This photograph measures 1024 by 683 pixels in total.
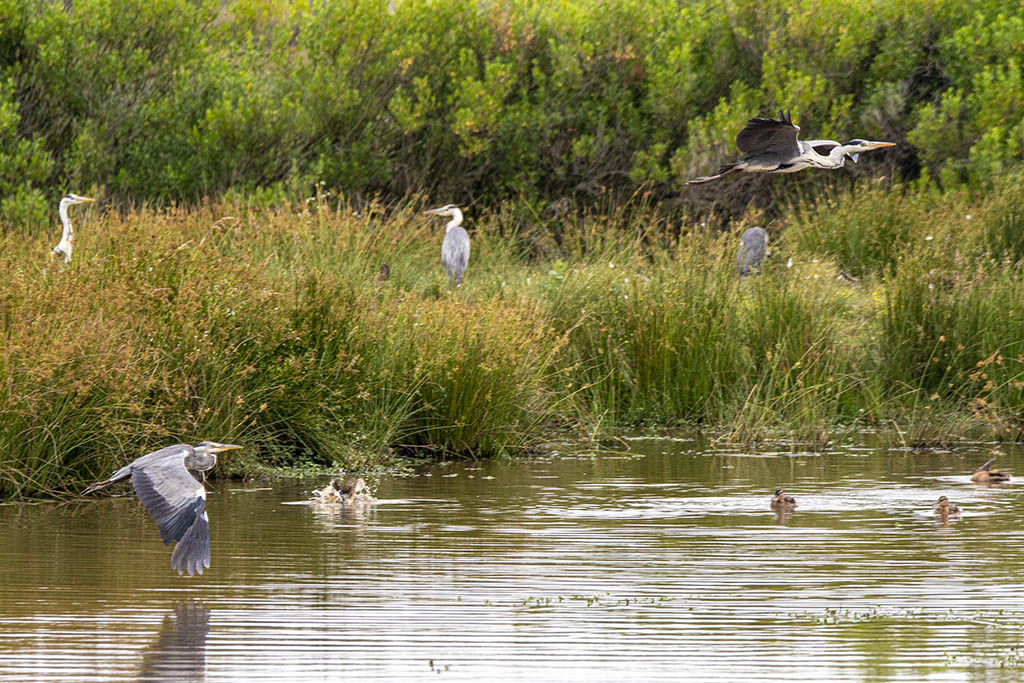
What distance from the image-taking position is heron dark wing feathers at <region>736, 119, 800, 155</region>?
37.0 ft

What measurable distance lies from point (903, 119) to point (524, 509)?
579 inches

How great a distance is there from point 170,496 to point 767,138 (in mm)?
5877

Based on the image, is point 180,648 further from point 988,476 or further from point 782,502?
point 988,476

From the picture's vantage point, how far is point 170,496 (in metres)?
6.84

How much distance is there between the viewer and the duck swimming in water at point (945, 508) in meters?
8.30

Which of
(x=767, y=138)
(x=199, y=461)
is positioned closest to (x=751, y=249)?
(x=767, y=138)

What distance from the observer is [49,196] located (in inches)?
748

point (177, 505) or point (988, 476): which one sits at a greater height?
point (177, 505)

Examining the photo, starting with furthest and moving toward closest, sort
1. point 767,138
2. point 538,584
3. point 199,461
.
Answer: point 767,138 < point 199,461 < point 538,584

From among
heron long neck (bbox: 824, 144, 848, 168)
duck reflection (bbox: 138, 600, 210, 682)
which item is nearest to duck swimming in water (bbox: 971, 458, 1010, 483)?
heron long neck (bbox: 824, 144, 848, 168)

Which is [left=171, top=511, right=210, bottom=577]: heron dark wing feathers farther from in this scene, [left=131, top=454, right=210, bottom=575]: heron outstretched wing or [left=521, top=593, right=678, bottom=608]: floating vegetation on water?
[left=521, top=593, right=678, bottom=608]: floating vegetation on water

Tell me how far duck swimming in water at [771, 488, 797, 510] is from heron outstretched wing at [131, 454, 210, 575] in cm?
297

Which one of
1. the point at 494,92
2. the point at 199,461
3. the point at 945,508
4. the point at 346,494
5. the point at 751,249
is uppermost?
the point at 494,92

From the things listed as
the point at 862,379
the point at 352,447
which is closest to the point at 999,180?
the point at 862,379
